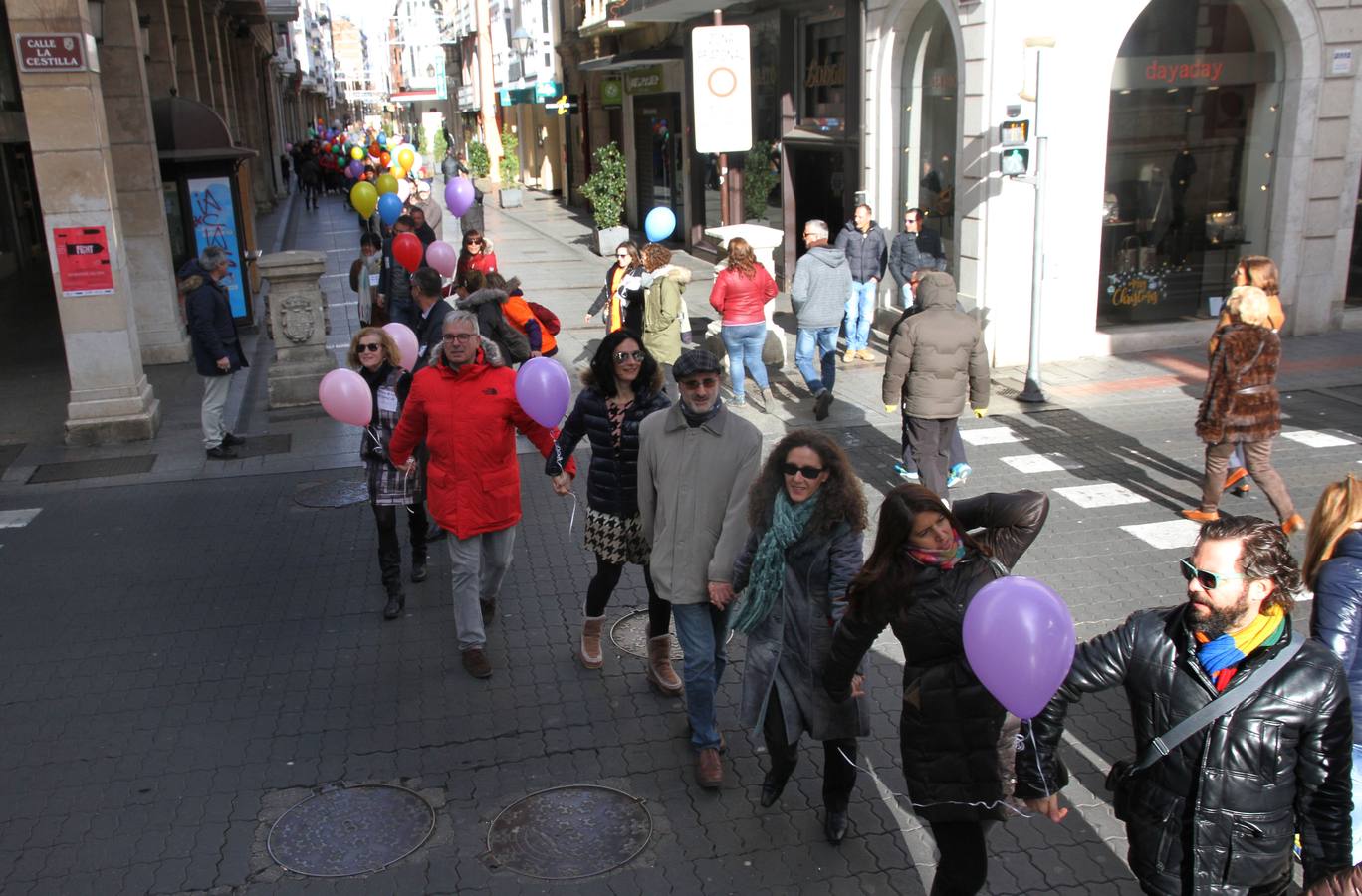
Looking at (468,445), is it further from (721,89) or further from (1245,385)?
(721,89)

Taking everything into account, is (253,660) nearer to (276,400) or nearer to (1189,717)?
(1189,717)

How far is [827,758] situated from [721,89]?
10517mm

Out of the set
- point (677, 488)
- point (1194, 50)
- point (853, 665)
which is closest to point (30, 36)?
point (677, 488)

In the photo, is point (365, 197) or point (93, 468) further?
point (365, 197)

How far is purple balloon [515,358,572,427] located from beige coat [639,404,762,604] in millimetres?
1185

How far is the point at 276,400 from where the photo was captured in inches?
488

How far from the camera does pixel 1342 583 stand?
12.0 feet

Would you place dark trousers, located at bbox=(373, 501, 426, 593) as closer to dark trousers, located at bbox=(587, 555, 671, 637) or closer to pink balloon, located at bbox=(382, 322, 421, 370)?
pink balloon, located at bbox=(382, 322, 421, 370)

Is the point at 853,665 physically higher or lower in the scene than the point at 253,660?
higher

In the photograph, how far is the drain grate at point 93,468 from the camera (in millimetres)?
10195

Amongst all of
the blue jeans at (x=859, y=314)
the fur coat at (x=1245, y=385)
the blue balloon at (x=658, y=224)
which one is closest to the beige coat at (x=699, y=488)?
the fur coat at (x=1245, y=385)

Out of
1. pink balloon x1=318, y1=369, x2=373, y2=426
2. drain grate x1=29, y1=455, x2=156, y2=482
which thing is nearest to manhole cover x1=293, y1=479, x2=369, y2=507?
drain grate x1=29, y1=455, x2=156, y2=482

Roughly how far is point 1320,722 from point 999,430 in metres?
7.82

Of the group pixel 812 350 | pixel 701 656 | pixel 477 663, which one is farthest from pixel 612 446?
pixel 812 350
